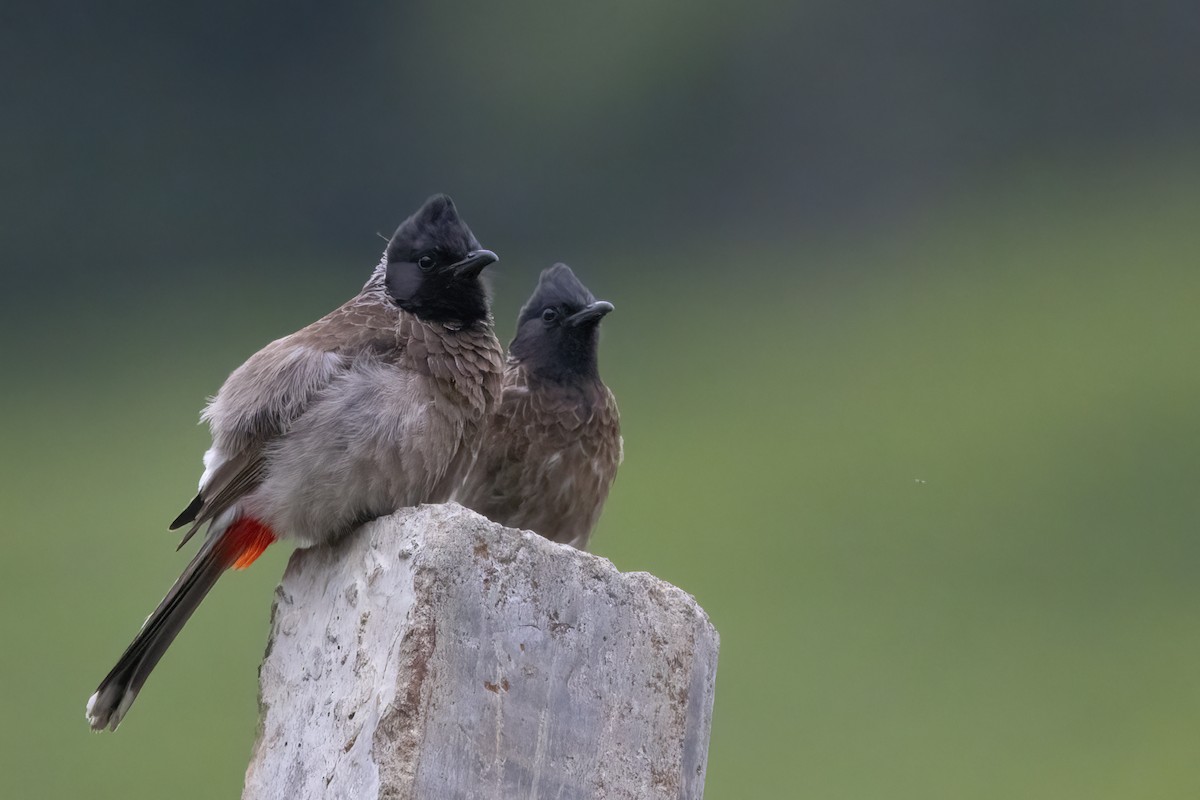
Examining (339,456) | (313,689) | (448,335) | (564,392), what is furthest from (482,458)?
(313,689)

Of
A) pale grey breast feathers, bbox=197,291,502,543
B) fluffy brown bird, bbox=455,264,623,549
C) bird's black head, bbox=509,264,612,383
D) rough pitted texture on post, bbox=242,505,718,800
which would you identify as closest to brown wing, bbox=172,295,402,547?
pale grey breast feathers, bbox=197,291,502,543

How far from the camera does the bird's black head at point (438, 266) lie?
403 cm

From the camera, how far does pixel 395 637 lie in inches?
108

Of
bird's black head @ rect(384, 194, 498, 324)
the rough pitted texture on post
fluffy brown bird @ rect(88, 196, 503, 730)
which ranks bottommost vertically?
the rough pitted texture on post

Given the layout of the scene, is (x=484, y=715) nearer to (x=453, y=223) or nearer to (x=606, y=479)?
(x=453, y=223)

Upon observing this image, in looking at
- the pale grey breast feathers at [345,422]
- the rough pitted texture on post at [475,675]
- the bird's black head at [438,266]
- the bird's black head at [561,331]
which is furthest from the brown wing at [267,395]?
the bird's black head at [561,331]

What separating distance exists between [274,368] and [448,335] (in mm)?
510

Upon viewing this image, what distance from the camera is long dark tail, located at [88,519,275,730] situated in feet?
11.3

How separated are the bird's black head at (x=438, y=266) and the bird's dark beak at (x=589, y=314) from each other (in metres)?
0.80

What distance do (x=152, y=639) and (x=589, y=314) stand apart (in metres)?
2.01

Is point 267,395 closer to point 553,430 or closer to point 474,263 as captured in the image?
point 474,263

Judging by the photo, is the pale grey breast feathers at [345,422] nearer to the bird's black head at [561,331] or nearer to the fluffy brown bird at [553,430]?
the fluffy brown bird at [553,430]

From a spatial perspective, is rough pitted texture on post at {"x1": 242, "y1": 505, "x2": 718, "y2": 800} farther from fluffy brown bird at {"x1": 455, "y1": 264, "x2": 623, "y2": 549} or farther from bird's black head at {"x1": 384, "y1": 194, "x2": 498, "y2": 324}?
fluffy brown bird at {"x1": 455, "y1": 264, "x2": 623, "y2": 549}

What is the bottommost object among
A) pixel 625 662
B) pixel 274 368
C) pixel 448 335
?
pixel 625 662
